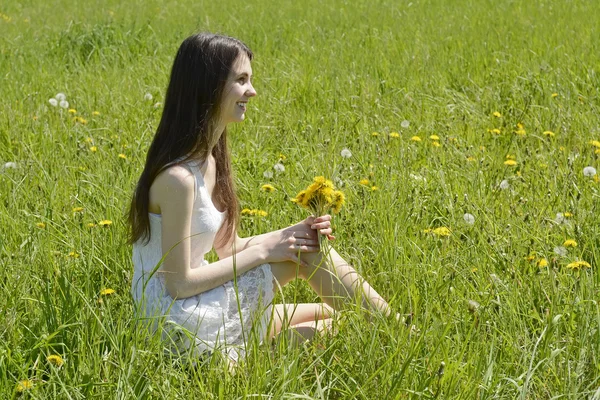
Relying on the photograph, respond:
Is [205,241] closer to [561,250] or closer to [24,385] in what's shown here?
[24,385]

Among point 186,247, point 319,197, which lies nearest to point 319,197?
point 319,197

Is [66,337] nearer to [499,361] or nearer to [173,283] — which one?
[173,283]

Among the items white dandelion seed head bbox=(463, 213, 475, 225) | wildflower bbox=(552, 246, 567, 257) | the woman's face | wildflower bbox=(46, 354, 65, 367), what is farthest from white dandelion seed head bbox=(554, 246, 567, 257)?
wildflower bbox=(46, 354, 65, 367)

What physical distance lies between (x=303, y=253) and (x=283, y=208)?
2.73 feet

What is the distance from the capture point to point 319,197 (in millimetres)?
2250

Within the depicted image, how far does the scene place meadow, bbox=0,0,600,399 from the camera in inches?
77.2

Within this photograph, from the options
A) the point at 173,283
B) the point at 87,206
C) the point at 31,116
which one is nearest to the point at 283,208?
the point at 87,206

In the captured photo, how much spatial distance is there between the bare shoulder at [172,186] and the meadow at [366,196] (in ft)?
0.86

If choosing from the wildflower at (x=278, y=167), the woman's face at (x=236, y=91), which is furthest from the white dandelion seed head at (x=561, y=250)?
the wildflower at (x=278, y=167)

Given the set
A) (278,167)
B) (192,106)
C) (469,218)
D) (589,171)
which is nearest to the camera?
(192,106)

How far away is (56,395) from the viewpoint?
1864 millimetres

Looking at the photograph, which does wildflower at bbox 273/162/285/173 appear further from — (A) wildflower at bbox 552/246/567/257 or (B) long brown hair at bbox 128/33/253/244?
(A) wildflower at bbox 552/246/567/257

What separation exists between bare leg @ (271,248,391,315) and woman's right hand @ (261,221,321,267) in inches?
1.2

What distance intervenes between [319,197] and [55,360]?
0.76 m
